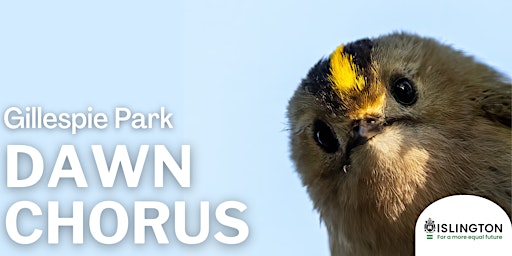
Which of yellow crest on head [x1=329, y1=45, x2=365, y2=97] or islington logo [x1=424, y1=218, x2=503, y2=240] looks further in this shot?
yellow crest on head [x1=329, y1=45, x2=365, y2=97]

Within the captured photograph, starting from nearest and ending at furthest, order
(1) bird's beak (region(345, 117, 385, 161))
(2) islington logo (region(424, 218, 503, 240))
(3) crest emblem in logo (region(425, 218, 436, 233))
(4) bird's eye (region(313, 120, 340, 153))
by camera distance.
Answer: (2) islington logo (region(424, 218, 503, 240)), (3) crest emblem in logo (region(425, 218, 436, 233)), (1) bird's beak (region(345, 117, 385, 161)), (4) bird's eye (region(313, 120, 340, 153))

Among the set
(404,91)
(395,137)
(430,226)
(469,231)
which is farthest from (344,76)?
(469,231)

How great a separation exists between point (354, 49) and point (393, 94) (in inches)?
15.3

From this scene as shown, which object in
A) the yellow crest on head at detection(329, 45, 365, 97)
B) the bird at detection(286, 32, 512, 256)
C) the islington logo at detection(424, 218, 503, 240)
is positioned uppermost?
the yellow crest on head at detection(329, 45, 365, 97)

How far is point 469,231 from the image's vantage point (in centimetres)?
500

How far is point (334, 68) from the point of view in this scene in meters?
5.82

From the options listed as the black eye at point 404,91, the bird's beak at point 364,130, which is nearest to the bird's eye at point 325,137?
the bird's beak at point 364,130

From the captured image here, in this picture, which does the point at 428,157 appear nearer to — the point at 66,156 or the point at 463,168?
the point at 463,168

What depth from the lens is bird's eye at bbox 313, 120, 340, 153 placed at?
19.2 ft

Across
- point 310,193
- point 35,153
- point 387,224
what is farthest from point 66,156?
point 387,224

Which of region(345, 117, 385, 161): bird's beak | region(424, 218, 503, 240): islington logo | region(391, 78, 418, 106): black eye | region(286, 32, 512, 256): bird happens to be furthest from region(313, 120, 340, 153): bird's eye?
region(424, 218, 503, 240): islington logo

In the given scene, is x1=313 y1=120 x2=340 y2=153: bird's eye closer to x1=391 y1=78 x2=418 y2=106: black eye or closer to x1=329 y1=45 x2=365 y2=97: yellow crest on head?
x1=329 y1=45 x2=365 y2=97: yellow crest on head

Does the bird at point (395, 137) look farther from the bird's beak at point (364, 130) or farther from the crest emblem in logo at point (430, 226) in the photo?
the crest emblem in logo at point (430, 226)

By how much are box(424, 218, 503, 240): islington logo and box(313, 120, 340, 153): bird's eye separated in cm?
93
